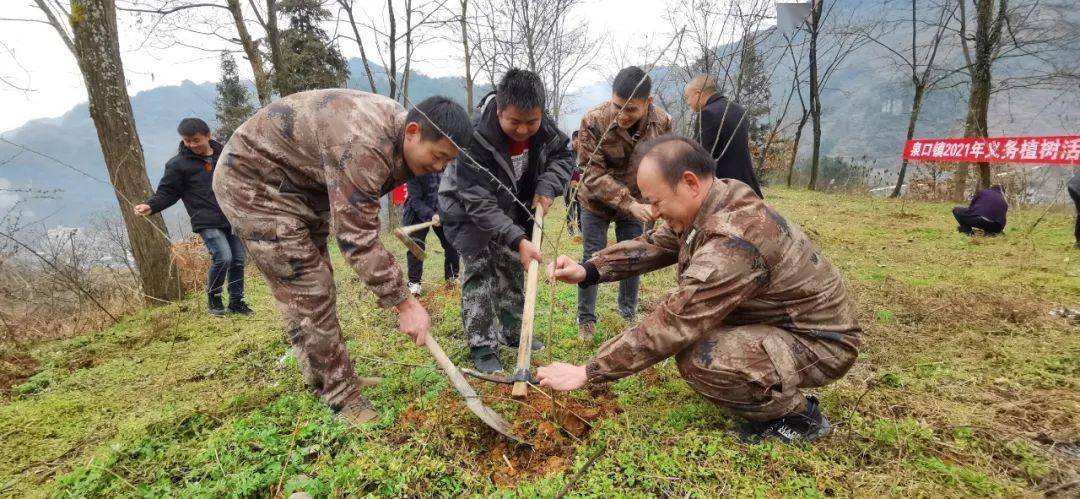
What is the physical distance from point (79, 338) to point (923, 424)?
6.16m

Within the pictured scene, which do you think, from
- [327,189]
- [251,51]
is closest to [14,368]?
[327,189]

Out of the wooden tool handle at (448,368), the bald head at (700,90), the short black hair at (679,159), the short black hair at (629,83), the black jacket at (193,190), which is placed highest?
the bald head at (700,90)

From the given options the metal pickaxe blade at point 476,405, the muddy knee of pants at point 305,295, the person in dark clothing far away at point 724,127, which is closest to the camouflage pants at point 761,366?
the metal pickaxe blade at point 476,405

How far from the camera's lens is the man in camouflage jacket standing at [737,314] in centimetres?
174

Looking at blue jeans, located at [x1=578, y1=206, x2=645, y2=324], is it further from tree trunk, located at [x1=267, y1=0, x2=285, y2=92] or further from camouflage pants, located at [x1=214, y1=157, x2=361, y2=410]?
tree trunk, located at [x1=267, y1=0, x2=285, y2=92]

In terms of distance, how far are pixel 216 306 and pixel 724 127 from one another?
509cm

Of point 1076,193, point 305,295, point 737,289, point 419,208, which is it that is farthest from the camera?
point 1076,193

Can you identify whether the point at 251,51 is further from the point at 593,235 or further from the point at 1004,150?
the point at 1004,150

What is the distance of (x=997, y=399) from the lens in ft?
7.46

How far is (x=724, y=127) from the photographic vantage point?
12.5 ft

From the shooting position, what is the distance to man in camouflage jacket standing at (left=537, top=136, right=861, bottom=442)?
174cm

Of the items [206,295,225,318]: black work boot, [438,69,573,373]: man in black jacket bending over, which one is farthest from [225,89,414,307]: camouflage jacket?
[206,295,225,318]: black work boot

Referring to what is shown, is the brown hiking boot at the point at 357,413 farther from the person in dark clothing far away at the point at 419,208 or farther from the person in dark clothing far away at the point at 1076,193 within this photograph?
the person in dark clothing far away at the point at 1076,193

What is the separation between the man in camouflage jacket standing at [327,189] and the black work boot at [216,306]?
289 centimetres
